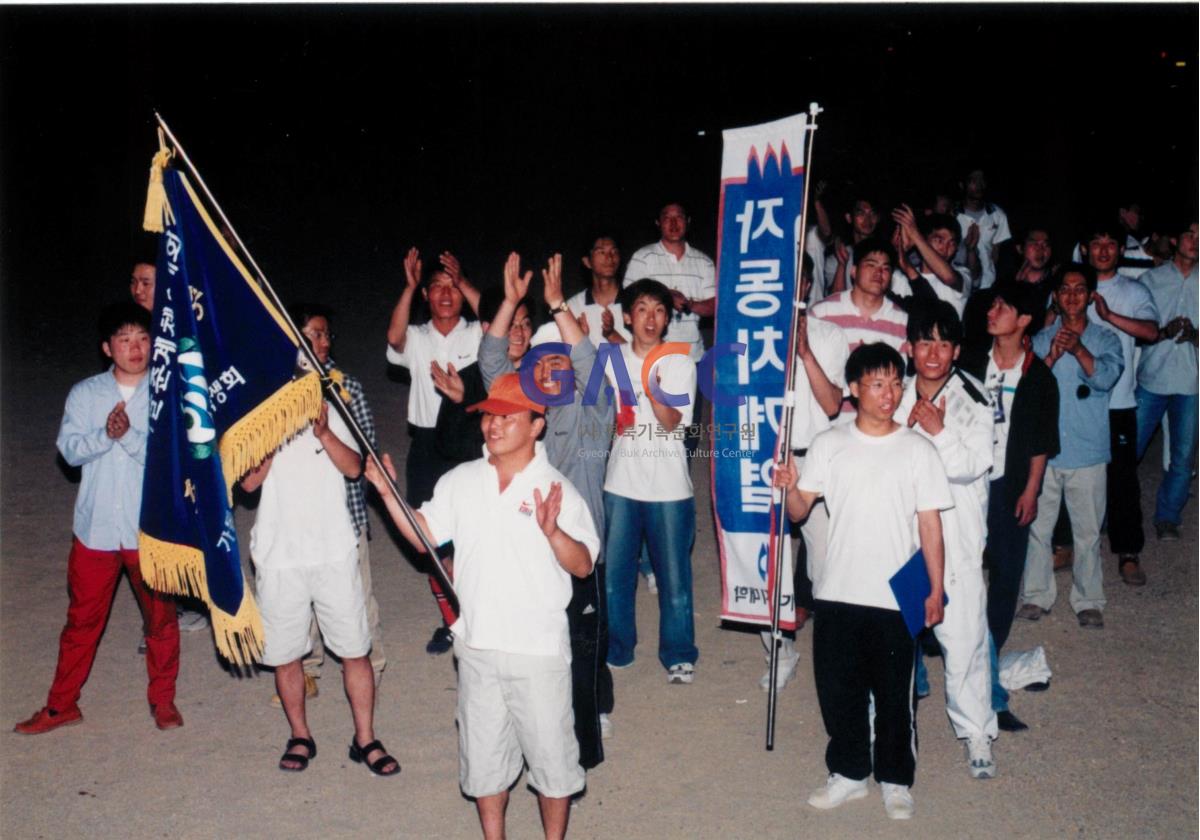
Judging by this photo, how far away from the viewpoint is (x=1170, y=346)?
8.24m

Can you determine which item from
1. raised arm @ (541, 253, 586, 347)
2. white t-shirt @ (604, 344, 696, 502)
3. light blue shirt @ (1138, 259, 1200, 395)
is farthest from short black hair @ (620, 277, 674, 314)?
light blue shirt @ (1138, 259, 1200, 395)

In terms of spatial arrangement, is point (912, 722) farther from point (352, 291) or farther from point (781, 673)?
point (352, 291)

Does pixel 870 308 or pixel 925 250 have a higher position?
pixel 925 250

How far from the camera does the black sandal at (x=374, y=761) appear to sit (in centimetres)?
547

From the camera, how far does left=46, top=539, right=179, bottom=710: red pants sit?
18.9 ft

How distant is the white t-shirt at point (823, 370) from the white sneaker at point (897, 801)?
6.51 ft

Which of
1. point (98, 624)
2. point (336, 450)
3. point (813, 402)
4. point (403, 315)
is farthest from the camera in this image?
point (403, 315)

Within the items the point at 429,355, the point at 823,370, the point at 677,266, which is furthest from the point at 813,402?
the point at 429,355

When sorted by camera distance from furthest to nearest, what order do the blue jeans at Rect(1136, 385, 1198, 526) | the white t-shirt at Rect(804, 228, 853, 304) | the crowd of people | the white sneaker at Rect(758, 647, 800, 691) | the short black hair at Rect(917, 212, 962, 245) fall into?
the white t-shirt at Rect(804, 228, 853, 304), the short black hair at Rect(917, 212, 962, 245), the blue jeans at Rect(1136, 385, 1198, 526), the white sneaker at Rect(758, 647, 800, 691), the crowd of people

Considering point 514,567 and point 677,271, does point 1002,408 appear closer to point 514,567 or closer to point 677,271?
point 514,567

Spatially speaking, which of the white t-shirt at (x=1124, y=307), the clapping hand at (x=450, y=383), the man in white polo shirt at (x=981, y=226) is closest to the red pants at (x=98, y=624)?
the clapping hand at (x=450, y=383)

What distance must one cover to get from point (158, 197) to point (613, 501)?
2.84 meters

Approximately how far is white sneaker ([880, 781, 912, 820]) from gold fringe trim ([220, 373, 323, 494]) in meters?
3.00

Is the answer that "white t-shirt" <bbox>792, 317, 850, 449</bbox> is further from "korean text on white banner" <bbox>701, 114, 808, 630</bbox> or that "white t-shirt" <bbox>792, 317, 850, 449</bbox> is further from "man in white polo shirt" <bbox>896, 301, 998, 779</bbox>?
"man in white polo shirt" <bbox>896, 301, 998, 779</bbox>
